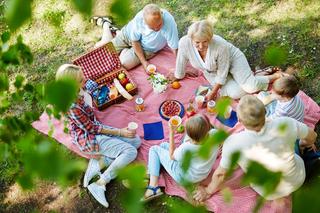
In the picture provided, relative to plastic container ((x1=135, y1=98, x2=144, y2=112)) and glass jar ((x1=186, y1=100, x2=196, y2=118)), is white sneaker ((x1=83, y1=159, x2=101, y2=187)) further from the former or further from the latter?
glass jar ((x1=186, y1=100, x2=196, y2=118))

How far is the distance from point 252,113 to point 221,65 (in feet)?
4.88

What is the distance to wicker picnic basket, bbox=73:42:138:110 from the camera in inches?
207

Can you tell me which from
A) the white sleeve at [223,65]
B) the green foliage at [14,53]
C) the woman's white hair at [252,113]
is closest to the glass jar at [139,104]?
the white sleeve at [223,65]

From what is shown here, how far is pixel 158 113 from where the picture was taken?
16.6 ft

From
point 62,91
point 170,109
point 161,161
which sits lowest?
point 161,161

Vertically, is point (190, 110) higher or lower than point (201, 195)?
higher

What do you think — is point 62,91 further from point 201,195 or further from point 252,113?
point 201,195

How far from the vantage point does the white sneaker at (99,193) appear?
4.49 meters

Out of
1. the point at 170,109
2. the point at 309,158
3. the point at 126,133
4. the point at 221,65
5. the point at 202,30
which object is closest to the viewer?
the point at 309,158

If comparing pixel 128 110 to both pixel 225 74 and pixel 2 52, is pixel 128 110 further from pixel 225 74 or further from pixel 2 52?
pixel 2 52

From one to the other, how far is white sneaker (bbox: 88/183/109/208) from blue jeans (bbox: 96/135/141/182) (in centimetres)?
11

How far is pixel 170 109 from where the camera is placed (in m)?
5.04

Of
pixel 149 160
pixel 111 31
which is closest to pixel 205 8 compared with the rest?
pixel 111 31

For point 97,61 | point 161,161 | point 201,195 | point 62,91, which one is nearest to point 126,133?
point 161,161
